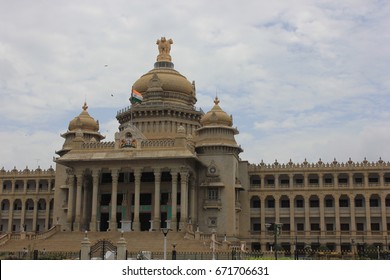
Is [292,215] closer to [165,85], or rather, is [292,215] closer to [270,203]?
[270,203]

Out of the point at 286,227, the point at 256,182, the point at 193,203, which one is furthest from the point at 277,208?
the point at 193,203

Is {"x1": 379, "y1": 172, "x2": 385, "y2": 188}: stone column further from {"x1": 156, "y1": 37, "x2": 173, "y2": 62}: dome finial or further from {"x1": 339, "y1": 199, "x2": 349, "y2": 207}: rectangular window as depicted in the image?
{"x1": 156, "y1": 37, "x2": 173, "y2": 62}: dome finial

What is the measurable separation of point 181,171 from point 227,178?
7327 mm

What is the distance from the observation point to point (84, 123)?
76062 mm

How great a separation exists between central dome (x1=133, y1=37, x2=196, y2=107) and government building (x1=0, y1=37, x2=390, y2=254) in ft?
0.49

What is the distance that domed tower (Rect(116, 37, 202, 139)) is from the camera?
246 ft

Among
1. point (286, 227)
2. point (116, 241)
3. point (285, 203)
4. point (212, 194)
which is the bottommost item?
point (116, 241)

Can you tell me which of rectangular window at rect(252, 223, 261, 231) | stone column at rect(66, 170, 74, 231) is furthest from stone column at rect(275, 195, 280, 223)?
stone column at rect(66, 170, 74, 231)

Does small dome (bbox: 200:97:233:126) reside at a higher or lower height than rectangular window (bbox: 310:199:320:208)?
higher

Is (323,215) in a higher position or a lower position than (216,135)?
lower

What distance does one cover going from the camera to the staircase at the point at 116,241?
55.8 metres

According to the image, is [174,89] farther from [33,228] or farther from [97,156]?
[33,228]

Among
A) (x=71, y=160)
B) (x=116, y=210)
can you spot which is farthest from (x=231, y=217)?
(x=71, y=160)

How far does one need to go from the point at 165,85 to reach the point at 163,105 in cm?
414
